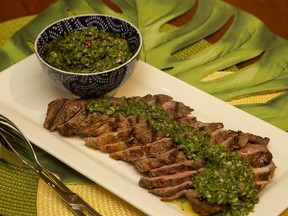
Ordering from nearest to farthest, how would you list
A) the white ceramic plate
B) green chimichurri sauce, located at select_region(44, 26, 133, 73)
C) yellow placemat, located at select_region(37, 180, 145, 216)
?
the white ceramic plate < yellow placemat, located at select_region(37, 180, 145, 216) < green chimichurri sauce, located at select_region(44, 26, 133, 73)

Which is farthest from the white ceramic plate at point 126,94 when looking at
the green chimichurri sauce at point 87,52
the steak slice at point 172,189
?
the green chimichurri sauce at point 87,52

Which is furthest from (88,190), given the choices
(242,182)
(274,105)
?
(274,105)

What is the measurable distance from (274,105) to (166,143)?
0.95 metres

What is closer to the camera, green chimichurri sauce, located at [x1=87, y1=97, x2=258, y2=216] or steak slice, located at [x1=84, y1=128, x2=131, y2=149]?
green chimichurri sauce, located at [x1=87, y1=97, x2=258, y2=216]

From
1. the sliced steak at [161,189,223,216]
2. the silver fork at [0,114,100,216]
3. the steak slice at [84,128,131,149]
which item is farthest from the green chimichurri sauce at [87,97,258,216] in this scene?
the silver fork at [0,114,100,216]

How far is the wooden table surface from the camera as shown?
15.4ft

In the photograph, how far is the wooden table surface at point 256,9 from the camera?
15.4 ft

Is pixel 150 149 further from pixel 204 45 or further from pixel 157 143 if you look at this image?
pixel 204 45

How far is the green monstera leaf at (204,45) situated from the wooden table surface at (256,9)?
0.50 m

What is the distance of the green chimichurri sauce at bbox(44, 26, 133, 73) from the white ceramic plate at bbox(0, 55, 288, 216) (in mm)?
289

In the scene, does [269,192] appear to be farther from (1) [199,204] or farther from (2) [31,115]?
(2) [31,115]

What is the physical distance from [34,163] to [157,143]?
28.9 inches

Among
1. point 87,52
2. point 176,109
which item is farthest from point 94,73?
point 176,109

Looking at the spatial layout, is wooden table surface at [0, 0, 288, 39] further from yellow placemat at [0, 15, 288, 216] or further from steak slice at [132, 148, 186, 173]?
steak slice at [132, 148, 186, 173]
